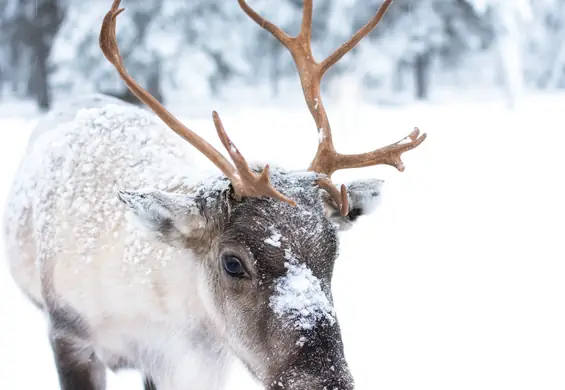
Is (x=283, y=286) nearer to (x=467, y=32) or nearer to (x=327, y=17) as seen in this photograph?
(x=327, y=17)

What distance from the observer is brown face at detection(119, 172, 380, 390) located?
2068 mm

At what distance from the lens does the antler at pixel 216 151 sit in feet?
7.26

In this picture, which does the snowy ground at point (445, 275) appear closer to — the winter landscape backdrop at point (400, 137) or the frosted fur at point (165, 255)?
the winter landscape backdrop at point (400, 137)

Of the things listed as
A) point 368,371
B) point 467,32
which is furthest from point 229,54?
point 368,371

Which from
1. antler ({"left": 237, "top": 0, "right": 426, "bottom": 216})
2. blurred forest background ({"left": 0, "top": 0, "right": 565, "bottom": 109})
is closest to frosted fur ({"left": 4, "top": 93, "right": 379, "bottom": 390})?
antler ({"left": 237, "top": 0, "right": 426, "bottom": 216})

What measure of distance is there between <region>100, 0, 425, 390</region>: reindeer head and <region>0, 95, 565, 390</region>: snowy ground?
0.39 meters

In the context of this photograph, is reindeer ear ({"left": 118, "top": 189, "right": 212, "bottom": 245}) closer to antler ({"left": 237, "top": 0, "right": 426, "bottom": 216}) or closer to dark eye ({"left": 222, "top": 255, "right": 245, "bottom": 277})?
dark eye ({"left": 222, "top": 255, "right": 245, "bottom": 277})

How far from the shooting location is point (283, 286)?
216cm

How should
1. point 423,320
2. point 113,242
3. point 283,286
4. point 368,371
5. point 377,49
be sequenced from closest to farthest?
point 283,286
point 113,242
point 368,371
point 423,320
point 377,49

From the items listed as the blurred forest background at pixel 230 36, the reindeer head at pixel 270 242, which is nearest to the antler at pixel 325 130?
the reindeer head at pixel 270 242

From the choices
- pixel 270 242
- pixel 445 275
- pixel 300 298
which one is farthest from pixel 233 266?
pixel 445 275

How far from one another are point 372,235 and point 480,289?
178 cm

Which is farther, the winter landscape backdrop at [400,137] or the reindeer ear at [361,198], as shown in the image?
the winter landscape backdrop at [400,137]

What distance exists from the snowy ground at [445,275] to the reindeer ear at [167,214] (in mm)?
817
